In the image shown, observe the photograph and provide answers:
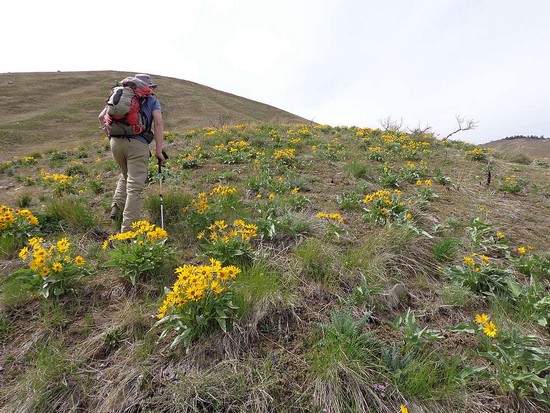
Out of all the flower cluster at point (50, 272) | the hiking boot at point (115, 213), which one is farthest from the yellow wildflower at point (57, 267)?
the hiking boot at point (115, 213)

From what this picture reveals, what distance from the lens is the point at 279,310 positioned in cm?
263

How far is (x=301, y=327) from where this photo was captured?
2.54 meters

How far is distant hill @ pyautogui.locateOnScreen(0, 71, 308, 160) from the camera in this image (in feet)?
88.8

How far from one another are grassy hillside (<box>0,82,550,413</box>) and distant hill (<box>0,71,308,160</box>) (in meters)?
18.6

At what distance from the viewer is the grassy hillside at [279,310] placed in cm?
202

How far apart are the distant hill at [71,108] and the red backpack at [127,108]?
18211mm

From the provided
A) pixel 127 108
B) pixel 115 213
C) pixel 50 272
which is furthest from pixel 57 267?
pixel 127 108

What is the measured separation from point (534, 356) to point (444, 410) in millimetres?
827

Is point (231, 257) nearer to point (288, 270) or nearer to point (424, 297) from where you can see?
point (288, 270)

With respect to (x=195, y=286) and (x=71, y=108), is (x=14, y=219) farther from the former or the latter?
(x=71, y=108)

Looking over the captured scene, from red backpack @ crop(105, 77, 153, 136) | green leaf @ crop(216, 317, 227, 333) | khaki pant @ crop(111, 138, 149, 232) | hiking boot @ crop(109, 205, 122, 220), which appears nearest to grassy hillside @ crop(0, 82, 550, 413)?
green leaf @ crop(216, 317, 227, 333)

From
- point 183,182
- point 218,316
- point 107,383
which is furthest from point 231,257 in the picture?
point 183,182

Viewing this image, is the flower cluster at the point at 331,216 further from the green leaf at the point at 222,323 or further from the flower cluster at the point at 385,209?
the green leaf at the point at 222,323

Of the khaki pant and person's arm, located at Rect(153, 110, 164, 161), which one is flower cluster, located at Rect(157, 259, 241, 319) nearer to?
the khaki pant
